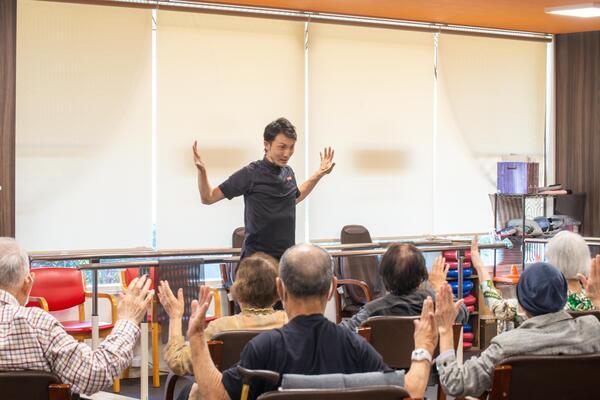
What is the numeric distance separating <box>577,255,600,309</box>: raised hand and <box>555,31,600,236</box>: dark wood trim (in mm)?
5298

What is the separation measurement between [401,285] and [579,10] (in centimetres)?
431

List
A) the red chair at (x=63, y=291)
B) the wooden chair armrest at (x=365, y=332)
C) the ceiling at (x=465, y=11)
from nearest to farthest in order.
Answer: the wooden chair armrest at (x=365, y=332) < the red chair at (x=63, y=291) < the ceiling at (x=465, y=11)

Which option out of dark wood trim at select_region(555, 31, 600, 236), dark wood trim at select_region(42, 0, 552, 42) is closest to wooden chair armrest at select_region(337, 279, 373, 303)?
dark wood trim at select_region(42, 0, 552, 42)

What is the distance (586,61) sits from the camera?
8.87 metres

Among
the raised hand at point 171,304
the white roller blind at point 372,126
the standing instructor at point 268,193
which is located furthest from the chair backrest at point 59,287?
the raised hand at point 171,304

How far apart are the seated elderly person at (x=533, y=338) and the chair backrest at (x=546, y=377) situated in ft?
0.21

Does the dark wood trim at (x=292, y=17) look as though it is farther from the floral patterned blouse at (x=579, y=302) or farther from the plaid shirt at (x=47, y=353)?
the plaid shirt at (x=47, y=353)

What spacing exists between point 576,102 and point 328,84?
2733 millimetres

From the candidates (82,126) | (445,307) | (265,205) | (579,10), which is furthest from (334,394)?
(579,10)

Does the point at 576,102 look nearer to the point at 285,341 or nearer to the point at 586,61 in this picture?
the point at 586,61

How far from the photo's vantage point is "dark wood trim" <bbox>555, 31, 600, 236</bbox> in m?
8.77

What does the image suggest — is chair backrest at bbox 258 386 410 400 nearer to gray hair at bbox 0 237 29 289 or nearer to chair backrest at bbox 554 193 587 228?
gray hair at bbox 0 237 29 289

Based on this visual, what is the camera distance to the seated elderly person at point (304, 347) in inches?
96.7

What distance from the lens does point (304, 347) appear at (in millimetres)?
2486
